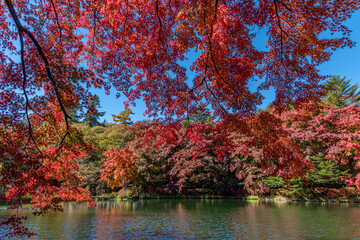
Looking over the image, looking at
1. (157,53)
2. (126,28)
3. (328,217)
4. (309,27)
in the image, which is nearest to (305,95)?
(309,27)

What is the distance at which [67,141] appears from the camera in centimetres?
386

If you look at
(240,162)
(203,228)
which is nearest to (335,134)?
(240,162)

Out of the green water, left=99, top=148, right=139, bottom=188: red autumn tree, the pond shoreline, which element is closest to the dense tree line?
left=99, top=148, right=139, bottom=188: red autumn tree

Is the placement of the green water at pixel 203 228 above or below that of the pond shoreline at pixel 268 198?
below

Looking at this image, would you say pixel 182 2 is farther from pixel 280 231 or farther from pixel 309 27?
pixel 280 231

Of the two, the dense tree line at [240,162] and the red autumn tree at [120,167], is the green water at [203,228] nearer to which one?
the dense tree line at [240,162]

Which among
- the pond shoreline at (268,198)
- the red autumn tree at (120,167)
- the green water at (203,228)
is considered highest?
the red autumn tree at (120,167)

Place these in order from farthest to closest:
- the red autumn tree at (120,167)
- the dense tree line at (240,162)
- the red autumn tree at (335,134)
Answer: the red autumn tree at (120,167)
the dense tree line at (240,162)
the red autumn tree at (335,134)

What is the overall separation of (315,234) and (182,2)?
6329mm

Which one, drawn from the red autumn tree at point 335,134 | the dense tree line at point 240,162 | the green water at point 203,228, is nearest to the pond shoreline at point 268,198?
the dense tree line at point 240,162

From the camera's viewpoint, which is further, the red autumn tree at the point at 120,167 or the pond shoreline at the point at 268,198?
the red autumn tree at the point at 120,167

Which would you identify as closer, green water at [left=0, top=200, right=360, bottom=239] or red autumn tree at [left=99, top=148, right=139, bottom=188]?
green water at [left=0, top=200, right=360, bottom=239]

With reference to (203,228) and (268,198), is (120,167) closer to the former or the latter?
(268,198)

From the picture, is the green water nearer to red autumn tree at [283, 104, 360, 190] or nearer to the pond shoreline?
red autumn tree at [283, 104, 360, 190]
